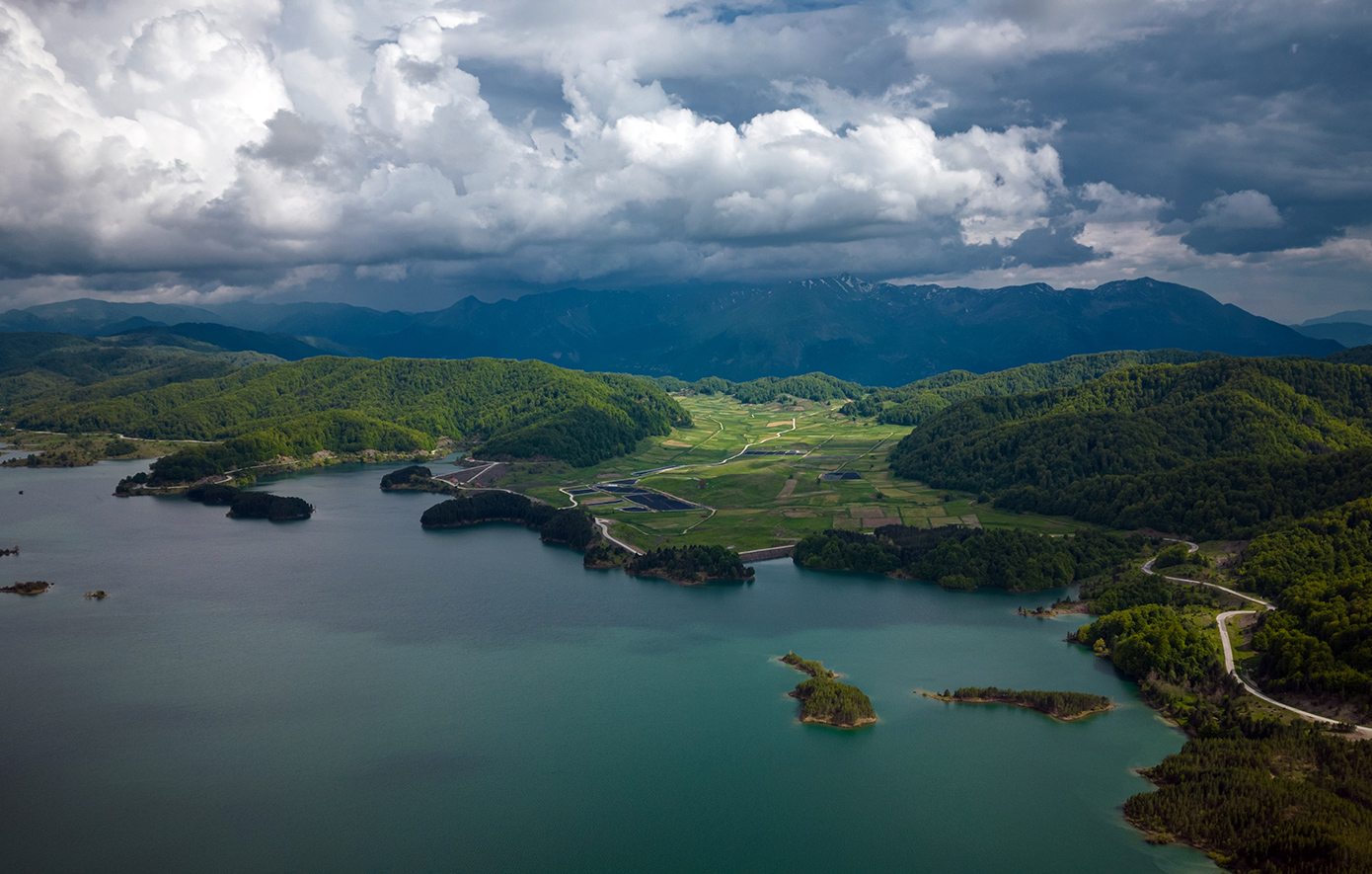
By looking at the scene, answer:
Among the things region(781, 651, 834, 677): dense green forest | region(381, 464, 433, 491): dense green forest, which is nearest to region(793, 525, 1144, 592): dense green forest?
region(781, 651, 834, 677): dense green forest

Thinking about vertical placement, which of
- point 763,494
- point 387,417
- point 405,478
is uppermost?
point 387,417

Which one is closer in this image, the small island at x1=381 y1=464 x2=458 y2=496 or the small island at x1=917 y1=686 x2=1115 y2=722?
the small island at x1=917 y1=686 x2=1115 y2=722

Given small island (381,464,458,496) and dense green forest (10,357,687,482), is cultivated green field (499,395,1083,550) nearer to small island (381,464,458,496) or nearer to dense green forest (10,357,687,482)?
small island (381,464,458,496)

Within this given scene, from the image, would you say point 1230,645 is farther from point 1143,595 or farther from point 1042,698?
point 1042,698

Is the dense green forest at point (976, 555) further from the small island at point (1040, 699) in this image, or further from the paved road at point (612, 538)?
the small island at point (1040, 699)

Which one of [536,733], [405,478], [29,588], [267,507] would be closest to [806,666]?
[536,733]

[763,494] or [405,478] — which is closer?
[763,494]

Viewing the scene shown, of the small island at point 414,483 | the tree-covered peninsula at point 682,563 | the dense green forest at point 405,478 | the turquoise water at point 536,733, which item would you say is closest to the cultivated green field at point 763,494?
the tree-covered peninsula at point 682,563
